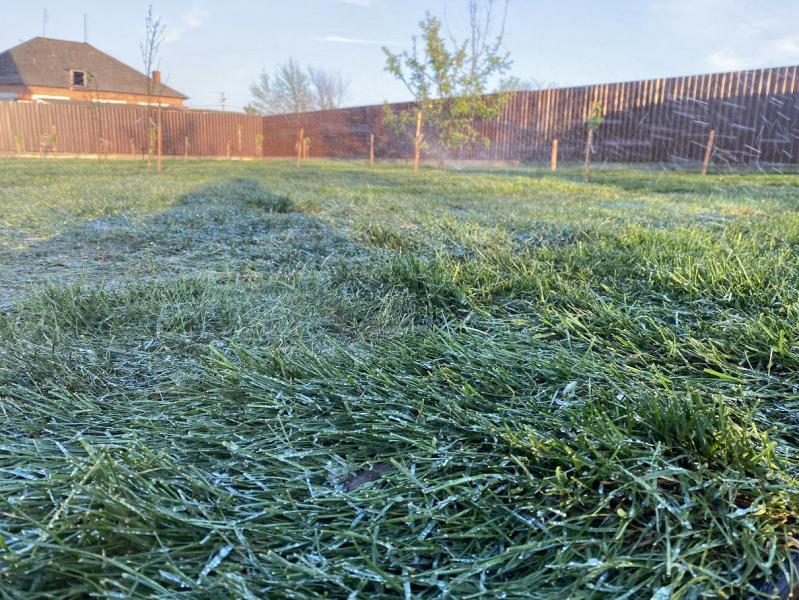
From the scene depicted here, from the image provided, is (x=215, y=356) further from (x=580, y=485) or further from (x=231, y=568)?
(x=580, y=485)

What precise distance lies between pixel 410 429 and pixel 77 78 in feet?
124

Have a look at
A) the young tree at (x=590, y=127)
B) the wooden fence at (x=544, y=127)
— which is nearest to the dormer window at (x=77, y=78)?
the wooden fence at (x=544, y=127)

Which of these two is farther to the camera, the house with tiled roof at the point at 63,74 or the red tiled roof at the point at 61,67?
the red tiled roof at the point at 61,67

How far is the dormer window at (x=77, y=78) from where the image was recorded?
3052 cm

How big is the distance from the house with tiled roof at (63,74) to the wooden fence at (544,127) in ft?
19.5

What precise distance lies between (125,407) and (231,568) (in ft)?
1.98

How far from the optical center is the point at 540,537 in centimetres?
77

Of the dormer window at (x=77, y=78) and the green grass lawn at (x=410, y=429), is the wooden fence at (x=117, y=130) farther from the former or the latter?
the green grass lawn at (x=410, y=429)

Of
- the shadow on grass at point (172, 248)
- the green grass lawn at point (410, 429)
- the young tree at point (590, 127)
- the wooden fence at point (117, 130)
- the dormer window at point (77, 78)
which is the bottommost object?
the green grass lawn at point (410, 429)

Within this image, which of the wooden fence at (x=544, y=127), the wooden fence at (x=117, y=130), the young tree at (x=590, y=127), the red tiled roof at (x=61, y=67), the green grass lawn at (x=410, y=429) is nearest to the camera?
the green grass lawn at (x=410, y=429)

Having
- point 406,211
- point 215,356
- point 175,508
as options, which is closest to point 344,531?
point 175,508

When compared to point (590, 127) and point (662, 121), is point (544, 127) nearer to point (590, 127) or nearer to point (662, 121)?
point (662, 121)

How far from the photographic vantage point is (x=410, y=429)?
1039 mm

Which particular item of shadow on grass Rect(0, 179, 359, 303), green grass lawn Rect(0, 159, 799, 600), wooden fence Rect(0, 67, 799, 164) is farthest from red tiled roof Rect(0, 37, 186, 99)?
green grass lawn Rect(0, 159, 799, 600)
